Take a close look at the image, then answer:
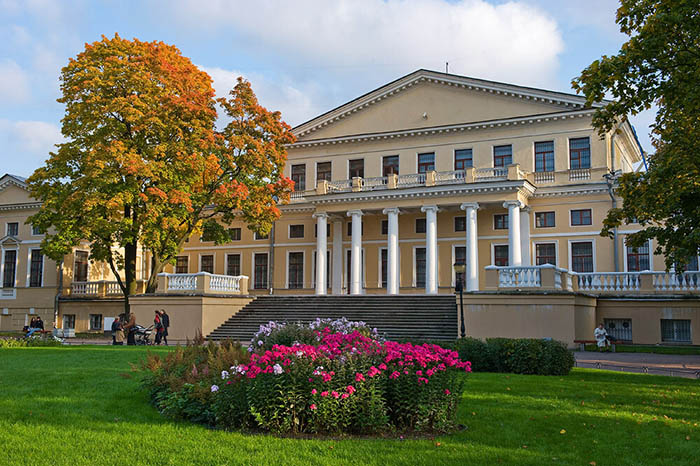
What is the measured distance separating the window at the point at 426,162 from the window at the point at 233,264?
13.8 meters

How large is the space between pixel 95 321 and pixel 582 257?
2932 cm

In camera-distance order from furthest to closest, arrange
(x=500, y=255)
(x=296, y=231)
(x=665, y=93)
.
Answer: (x=296, y=231) < (x=500, y=255) < (x=665, y=93)

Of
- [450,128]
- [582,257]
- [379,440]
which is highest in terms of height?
[450,128]

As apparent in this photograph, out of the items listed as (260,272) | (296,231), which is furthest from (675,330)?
(260,272)

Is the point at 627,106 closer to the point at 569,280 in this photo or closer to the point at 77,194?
the point at 569,280

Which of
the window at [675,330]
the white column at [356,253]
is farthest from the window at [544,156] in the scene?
the window at [675,330]

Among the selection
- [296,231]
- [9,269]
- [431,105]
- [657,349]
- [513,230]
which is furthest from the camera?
[9,269]

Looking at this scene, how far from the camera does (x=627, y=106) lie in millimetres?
15070

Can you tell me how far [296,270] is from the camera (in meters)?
41.0

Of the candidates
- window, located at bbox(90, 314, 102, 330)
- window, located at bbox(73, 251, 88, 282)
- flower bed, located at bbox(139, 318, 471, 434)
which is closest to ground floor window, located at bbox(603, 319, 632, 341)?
flower bed, located at bbox(139, 318, 471, 434)

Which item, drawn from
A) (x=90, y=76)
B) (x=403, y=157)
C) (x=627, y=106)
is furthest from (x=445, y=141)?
(x=627, y=106)

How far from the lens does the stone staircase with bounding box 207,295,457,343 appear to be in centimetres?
2777

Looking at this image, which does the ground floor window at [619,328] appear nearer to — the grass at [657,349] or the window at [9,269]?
the grass at [657,349]

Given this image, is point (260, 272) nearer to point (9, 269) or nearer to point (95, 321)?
point (95, 321)
